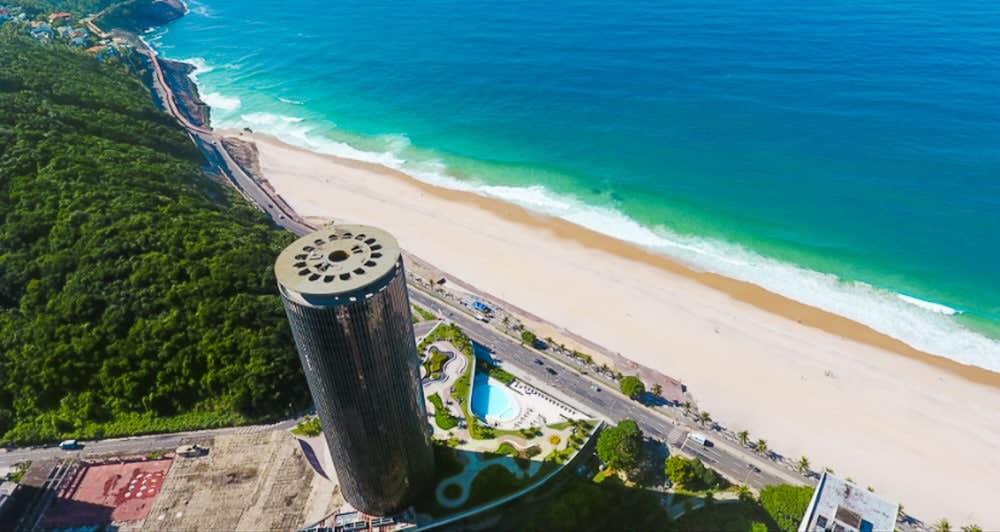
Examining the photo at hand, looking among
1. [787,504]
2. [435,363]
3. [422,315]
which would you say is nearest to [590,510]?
[787,504]

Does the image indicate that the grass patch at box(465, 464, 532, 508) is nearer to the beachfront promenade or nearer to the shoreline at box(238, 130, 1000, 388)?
the beachfront promenade

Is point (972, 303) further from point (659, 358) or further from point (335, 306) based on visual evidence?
point (335, 306)

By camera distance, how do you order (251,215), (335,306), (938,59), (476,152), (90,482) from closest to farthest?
(335,306) → (90,482) → (251,215) → (476,152) → (938,59)

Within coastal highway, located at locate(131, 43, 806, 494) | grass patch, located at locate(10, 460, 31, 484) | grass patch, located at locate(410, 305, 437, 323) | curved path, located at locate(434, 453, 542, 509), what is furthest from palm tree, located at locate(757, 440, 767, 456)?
grass patch, located at locate(10, 460, 31, 484)

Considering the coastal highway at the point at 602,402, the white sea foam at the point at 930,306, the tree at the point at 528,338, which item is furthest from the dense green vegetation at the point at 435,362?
the white sea foam at the point at 930,306

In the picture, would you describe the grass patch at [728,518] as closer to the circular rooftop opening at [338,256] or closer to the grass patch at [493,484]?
the grass patch at [493,484]

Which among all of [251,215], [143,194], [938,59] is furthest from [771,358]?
[938,59]
